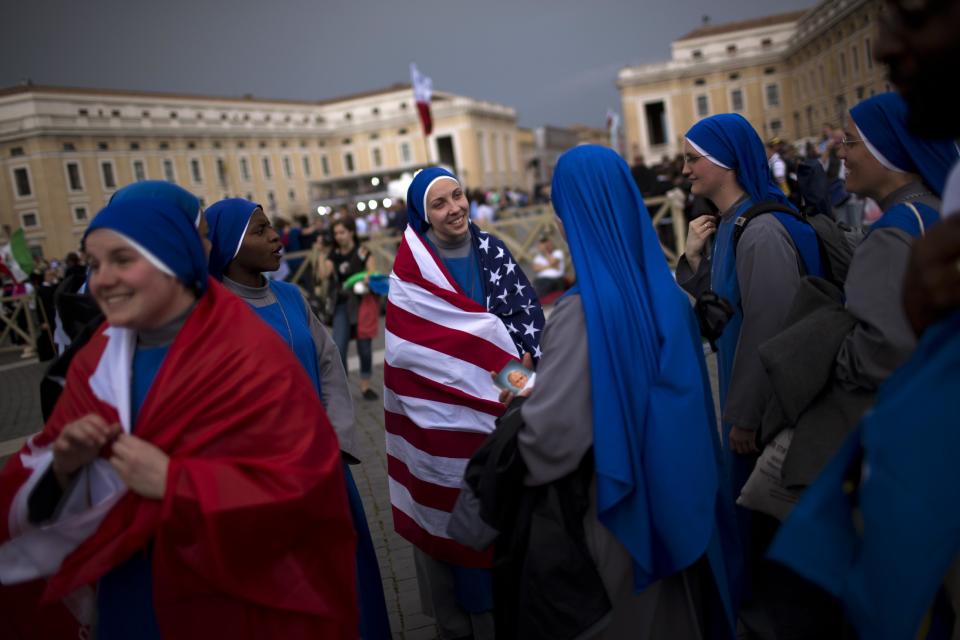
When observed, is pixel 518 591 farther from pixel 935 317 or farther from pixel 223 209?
pixel 223 209

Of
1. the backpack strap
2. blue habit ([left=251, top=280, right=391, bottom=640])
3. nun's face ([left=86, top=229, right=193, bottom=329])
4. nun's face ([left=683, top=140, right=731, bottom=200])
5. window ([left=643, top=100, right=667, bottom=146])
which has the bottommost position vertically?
blue habit ([left=251, top=280, right=391, bottom=640])

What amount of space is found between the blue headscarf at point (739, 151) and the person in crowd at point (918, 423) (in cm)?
182

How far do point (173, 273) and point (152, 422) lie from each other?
1.42 feet

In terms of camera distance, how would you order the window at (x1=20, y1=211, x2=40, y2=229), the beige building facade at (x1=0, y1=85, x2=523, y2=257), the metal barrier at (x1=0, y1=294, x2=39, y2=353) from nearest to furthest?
the metal barrier at (x1=0, y1=294, x2=39, y2=353) < the window at (x1=20, y1=211, x2=40, y2=229) < the beige building facade at (x1=0, y1=85, x2=523, y2=257)

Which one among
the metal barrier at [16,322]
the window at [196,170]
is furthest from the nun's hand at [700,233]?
the window at [196,170]

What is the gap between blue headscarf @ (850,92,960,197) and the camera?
2529 millimetres

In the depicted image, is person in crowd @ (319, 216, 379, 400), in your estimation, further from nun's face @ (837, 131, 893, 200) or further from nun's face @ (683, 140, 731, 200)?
nun's face @ (837, 131, 893, 200)

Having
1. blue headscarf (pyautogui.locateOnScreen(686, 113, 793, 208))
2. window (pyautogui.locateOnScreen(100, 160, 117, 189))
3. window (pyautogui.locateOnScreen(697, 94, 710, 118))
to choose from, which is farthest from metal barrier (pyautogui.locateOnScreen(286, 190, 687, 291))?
window (pyautogui.locateOnScreen(697, 94, 710, 118))

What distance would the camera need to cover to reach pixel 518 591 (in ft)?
7.63

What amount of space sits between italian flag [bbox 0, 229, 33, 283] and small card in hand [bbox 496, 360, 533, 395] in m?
18.2

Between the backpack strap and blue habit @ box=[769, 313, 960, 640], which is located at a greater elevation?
the backpack strap

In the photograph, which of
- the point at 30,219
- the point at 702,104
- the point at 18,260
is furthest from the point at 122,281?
the point at 702,104

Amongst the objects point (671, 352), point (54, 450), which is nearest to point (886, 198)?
point (671, 352)

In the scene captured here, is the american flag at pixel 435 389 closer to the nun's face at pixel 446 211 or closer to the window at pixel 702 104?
the nun's face at pixel 446 211
